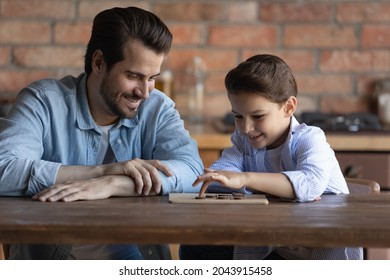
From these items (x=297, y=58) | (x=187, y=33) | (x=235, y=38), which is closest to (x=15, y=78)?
(x=187, y=33)

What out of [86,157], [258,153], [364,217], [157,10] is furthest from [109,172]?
[157,10]

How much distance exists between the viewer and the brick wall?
3.56m

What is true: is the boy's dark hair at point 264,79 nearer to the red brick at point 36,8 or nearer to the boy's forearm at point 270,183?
the boy's forearm at point 270,183

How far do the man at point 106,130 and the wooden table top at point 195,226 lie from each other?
8.8 inches

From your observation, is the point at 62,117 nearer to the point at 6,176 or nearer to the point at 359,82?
the point at 6,176

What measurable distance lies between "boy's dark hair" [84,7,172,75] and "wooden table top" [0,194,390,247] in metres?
0.56

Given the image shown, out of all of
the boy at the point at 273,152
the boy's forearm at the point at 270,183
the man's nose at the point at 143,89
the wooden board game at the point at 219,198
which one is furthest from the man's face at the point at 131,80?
the boy's forearm at the point at 270,183

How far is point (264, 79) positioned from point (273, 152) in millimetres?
195

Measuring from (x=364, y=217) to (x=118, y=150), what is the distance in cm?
78

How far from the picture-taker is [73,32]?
11.7 feet

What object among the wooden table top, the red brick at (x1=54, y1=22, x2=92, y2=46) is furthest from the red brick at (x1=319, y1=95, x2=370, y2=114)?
the wooden table top
